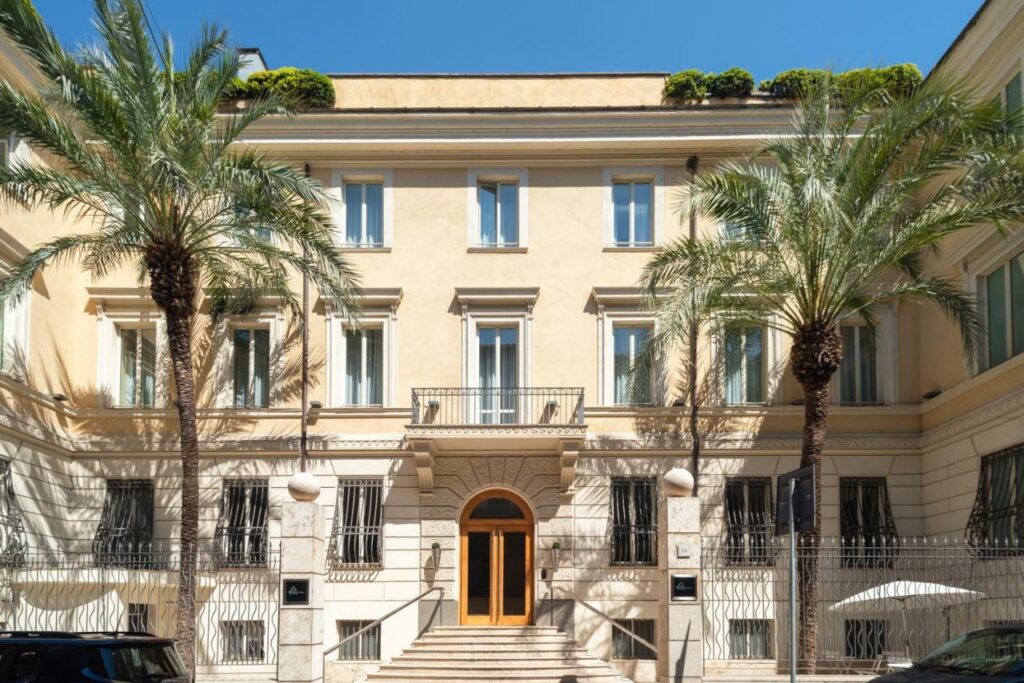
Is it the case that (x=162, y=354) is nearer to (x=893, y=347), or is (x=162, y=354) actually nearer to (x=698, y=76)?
(x=698, y=76)

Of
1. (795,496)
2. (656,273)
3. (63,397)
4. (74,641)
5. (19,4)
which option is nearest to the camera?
(74,641)

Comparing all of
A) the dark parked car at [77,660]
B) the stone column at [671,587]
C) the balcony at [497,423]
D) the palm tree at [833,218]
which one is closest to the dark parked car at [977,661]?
the stone column at [671,587]

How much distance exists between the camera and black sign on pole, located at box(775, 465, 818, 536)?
12341mm

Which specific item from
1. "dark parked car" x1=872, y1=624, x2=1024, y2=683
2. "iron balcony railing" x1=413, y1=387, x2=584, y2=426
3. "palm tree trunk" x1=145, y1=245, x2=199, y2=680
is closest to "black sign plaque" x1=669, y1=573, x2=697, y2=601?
"dark parked car" x1=872, y1=624, x2=1024, y2=683

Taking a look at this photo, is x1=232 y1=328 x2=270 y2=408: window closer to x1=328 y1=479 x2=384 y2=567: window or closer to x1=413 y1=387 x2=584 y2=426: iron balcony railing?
x1=328 y1=479 x2=384 y2=567: window

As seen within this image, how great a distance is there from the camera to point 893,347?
2405cm

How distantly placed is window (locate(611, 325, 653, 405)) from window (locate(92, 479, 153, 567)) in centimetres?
967

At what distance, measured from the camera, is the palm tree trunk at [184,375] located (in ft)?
59.4

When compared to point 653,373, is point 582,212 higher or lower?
higher

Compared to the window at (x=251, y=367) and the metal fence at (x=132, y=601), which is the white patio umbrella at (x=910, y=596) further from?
the window at (x=251, y=367)

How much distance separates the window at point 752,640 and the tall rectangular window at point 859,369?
5055mm

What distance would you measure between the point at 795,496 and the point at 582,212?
12588 mm

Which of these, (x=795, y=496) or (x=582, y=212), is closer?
(x=795, y=496)

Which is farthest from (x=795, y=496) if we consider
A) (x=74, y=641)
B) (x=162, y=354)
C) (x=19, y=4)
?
(x=162, y=354)
